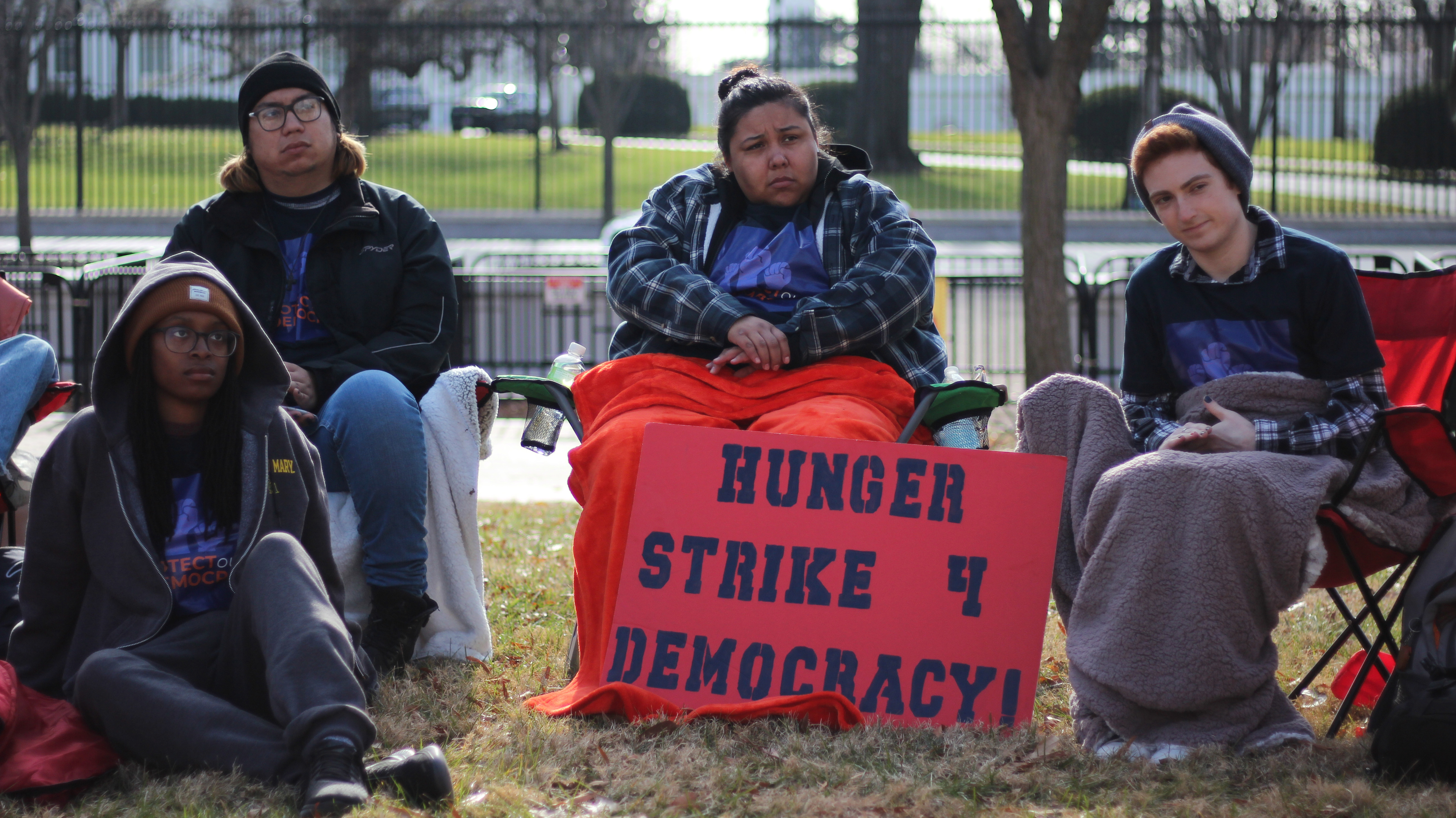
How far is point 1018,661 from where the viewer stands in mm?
3293

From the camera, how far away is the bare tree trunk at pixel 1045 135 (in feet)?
23.4

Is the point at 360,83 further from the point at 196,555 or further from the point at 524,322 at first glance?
the point at 196,555

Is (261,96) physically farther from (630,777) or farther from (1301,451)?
(1301,451)

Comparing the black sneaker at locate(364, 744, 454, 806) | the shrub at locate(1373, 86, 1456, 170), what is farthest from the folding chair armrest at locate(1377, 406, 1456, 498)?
the shrub at locate(1373, 86, 1456, 170)

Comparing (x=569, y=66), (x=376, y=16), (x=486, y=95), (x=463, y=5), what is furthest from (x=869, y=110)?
(x=463, y=5)

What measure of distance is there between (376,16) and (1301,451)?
19.9m

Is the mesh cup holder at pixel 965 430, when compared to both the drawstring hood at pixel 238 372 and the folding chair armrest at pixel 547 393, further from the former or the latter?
the drawstring hood at pixel 238 372

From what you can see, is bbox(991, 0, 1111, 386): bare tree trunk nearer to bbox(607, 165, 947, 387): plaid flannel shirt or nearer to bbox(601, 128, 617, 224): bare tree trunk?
bbox(607, 165, 947, 387): plaid flannel shirt

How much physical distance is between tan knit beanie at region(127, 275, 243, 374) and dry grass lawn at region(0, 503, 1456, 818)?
0.95 metres

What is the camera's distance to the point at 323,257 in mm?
4145

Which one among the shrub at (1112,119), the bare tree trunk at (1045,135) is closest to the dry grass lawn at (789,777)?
the bare tree trunk at (1045,135)

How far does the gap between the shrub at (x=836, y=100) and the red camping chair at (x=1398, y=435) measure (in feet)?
48.5

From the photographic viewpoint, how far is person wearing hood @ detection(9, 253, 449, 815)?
2773 mm

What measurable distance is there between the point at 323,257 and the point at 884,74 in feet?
42.9
